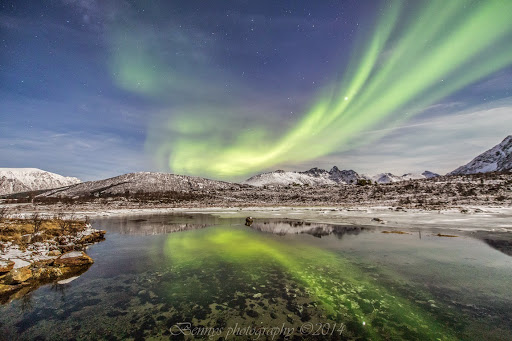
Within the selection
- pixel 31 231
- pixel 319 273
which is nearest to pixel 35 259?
pixel 31 231

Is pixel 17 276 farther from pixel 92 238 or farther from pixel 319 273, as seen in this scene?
pixel 319 273

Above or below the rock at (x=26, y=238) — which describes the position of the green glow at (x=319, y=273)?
below

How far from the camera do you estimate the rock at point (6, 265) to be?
9.94 meters

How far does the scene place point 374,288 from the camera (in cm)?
912

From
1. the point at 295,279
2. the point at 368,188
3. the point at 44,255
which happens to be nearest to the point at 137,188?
the point at 368,188

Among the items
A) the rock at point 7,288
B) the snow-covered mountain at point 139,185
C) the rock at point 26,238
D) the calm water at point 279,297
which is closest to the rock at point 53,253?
the calm water at point 279,297

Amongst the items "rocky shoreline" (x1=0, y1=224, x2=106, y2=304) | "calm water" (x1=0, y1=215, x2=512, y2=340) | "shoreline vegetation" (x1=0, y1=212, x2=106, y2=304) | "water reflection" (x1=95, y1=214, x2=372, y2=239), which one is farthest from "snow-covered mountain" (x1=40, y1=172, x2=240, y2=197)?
"calm water" (x1=0, y1=215, x2=512, y2=340)

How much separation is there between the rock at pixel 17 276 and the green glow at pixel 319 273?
19.5ft

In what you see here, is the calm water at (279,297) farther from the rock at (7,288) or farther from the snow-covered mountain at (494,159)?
the snow-covered mountain at (494,159)

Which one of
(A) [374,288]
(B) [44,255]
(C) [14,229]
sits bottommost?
(A) [374,288]

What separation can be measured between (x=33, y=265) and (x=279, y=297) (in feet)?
38.3

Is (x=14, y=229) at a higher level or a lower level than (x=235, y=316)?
higher

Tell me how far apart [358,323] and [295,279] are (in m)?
3.67

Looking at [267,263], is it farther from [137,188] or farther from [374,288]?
[137,188]
